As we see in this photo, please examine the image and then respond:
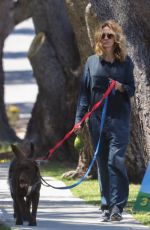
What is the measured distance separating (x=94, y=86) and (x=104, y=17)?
2009 mm

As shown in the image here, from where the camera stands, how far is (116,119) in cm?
1053

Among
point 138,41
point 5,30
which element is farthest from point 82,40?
point 5,30

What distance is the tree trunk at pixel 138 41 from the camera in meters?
12.3

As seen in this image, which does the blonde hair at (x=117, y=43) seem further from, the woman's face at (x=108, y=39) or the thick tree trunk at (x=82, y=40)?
the thick tree trunk at (x=82, y=40)

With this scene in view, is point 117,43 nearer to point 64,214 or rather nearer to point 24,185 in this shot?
point 24,185

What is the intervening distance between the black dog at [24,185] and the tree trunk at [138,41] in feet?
8.37

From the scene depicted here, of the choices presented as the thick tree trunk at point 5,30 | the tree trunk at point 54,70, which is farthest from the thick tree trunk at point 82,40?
the thick tree trunk at point 5,30

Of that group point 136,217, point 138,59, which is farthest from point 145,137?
point 136,217

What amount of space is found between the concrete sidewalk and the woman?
0.28 meters

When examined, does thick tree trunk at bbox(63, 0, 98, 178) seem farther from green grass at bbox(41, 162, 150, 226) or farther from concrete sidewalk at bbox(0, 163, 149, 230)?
concrete sidewalk at bbox(0, 163, 149, 230)

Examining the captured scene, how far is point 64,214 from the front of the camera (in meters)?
11.2

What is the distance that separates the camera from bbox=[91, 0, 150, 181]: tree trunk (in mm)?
12344

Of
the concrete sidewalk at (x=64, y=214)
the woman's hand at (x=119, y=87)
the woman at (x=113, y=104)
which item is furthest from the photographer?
the woman at (x=113, y=104)

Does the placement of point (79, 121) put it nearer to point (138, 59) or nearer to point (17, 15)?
point (138, 59)
